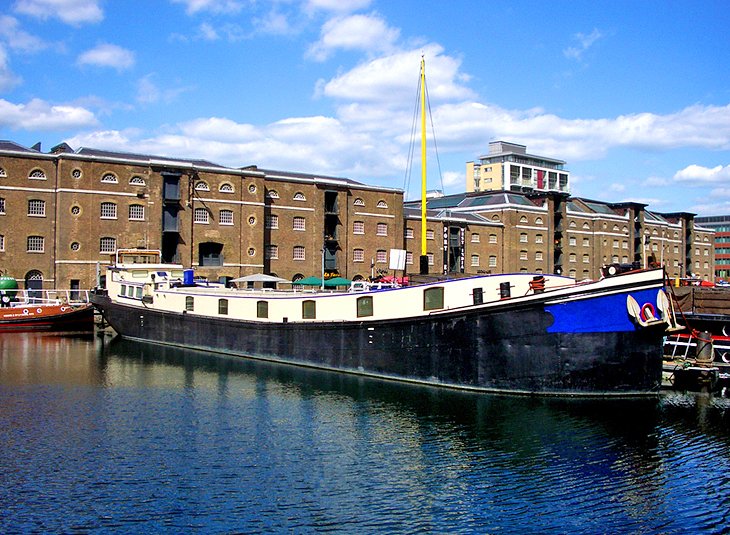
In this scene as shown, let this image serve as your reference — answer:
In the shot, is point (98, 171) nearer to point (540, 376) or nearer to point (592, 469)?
point (540, 376)

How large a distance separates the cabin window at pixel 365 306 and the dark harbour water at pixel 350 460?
3691mm

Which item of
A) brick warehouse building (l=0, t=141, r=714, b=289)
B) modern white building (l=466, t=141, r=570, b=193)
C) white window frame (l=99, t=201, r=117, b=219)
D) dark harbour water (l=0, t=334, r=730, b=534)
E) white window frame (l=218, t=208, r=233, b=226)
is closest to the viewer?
dark harbour water (l=0, t=334, r=730, b=534)

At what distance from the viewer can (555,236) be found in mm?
101438

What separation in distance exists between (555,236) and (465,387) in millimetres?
75022

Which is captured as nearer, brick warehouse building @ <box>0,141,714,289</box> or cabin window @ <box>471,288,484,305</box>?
cabin window @ <box>471,288,484,305</box>

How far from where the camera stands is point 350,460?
68.5ft

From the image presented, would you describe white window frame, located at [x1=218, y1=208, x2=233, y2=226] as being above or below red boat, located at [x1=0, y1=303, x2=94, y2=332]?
above

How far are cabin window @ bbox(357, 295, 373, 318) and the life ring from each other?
498 inches

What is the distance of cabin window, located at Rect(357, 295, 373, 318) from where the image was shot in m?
34.8

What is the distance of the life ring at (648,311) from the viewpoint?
27.4 m

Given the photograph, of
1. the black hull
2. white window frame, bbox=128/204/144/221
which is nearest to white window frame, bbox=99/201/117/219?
white window frame, bbox=128/204/144/221

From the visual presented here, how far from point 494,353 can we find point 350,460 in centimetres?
1069

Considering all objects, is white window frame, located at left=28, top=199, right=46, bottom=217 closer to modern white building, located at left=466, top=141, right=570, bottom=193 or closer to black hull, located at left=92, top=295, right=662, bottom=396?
black hull, located at left=92, top=295, right=662, bottom=396

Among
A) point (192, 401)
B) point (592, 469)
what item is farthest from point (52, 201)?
point (592, 469)
